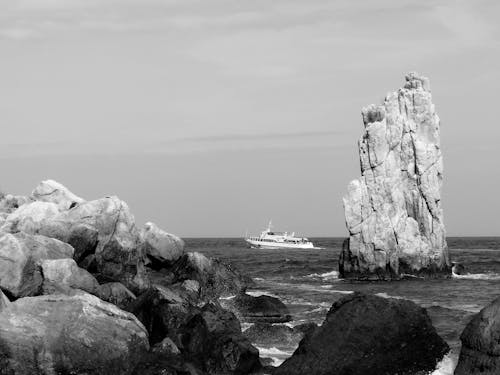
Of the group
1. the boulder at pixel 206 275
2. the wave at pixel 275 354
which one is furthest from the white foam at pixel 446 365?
the boulder at pixel 206 275

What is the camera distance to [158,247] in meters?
48.9

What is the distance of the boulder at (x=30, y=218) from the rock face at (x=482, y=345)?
25.7 metres

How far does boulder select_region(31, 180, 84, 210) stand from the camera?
1993 inches

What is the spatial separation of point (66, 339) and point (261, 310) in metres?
18.0

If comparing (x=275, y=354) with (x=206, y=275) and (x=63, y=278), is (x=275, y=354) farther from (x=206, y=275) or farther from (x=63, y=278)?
(x=206, y=275)

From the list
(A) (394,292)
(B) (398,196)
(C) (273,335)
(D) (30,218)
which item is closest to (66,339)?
(C) (273,335)

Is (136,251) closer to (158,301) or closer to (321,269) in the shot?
(158,301)

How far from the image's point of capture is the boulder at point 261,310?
37406mm

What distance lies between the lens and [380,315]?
69.1 feet

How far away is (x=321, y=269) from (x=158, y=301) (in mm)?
Result: 52925

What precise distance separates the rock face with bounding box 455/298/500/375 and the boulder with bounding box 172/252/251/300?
27.8m

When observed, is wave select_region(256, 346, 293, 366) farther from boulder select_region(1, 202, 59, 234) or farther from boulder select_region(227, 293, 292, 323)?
boulder select_region(1, 202, 59, 234)

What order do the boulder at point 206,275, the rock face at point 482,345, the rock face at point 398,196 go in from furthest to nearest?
the rock face at point 398,196 → the boulder at point 206,275 → the rock face at point 482,345

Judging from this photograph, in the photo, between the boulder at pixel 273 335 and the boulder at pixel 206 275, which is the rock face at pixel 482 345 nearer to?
the boulder at pixel 273 335
